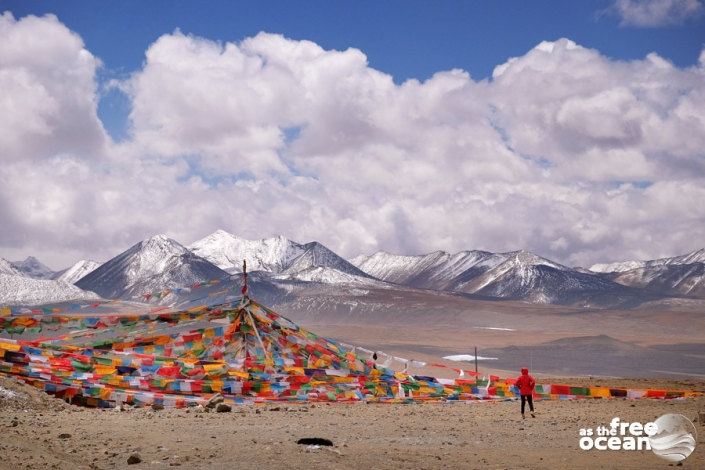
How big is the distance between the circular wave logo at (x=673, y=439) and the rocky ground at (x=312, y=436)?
147mm

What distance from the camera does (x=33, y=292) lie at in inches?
6403

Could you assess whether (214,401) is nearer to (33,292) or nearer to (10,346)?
(10,346)

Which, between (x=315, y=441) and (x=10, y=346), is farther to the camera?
(x=10, y=346)

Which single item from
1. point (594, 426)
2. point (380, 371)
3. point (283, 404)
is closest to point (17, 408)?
point (283, 404)

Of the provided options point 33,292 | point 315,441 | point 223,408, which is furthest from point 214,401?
point 33,292

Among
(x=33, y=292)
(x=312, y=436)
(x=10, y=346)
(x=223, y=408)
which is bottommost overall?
(x=312, y=436)

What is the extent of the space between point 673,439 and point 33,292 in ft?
540

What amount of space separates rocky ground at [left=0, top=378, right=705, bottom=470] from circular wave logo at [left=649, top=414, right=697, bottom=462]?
0.15 metres

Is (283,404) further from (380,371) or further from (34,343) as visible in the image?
(34,343)

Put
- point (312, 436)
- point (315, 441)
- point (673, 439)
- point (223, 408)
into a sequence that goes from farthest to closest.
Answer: point (223, 408)
point (312, 436)
point (673, 439)
point (315, 441)

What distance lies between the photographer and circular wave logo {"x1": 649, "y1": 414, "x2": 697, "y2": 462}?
1084 cm

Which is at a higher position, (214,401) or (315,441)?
(214,401)

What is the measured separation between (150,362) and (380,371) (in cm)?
512

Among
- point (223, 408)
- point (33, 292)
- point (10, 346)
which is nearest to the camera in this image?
point (223, 408)
